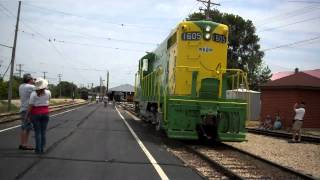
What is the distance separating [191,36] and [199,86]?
188 centimetres

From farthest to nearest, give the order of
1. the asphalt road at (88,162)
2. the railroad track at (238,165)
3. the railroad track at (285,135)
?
the railroad track at (285,135)
the railroad track at (238,165)
the asphalt road at (88,162)

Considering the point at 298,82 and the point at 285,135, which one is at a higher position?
the point at 298,82

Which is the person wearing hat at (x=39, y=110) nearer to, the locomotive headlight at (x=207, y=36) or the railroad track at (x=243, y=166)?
the railroad track at (x=243, y=166)

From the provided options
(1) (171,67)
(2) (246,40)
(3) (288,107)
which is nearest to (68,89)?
(2) (246,40)

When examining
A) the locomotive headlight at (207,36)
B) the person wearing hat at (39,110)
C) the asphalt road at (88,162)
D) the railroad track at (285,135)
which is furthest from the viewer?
the railroad track at (285,135)

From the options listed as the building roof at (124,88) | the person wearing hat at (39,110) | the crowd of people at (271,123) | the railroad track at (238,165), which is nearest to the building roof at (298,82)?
the crowd of people at (271,123)

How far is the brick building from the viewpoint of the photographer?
31.8 m

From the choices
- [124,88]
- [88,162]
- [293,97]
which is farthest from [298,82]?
[124,88]

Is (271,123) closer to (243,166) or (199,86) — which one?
(199,86)

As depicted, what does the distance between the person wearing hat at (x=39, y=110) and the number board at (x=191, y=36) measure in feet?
22.5

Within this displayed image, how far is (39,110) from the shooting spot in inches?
494

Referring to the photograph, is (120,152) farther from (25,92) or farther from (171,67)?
(171,67)

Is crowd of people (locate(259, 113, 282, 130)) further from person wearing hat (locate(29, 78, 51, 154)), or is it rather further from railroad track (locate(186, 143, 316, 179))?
person wearing hat (locate(29, 78, 51, 154))

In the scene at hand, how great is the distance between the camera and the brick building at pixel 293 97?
104 ft
